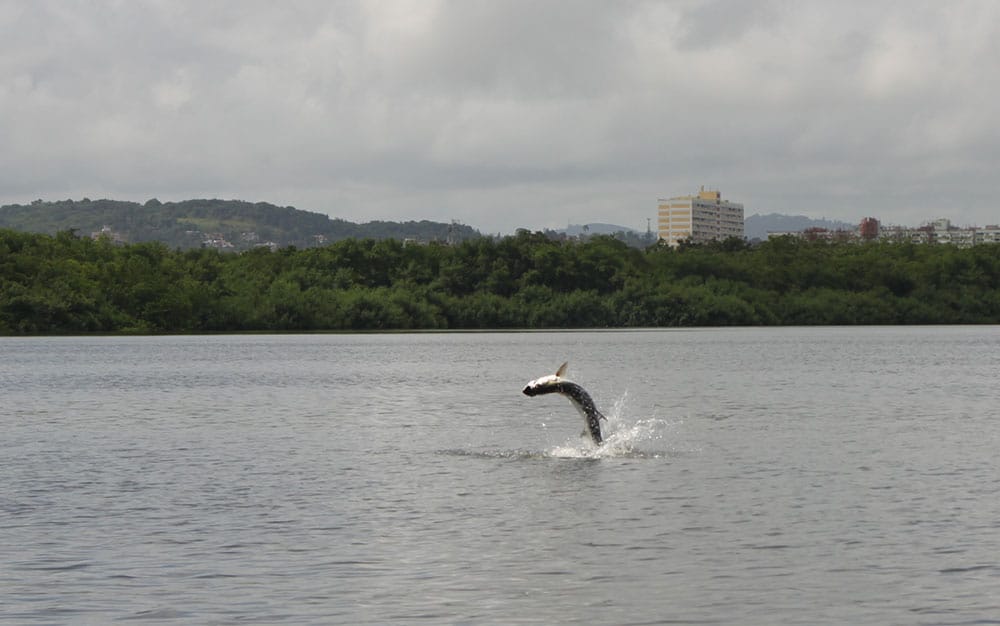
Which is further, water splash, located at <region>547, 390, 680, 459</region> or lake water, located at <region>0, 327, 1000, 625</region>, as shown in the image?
water splash, located at <region>547, 390, 680, 459</region>

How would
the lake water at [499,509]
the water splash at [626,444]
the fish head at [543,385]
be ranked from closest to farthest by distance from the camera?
1. the lake water at [499,509]
2. the fish head at [543,385]
3. the water splash at [626,444]

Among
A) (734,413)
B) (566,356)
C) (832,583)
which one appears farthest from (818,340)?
(832,583)

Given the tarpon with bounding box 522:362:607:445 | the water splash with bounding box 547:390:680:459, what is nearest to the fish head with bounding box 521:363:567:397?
the tarpon with bounding box 522:362:607:445

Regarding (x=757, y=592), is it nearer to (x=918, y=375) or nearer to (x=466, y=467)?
(x=466, y=467)

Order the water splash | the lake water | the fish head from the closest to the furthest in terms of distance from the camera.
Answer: the lake water
the fish head
the water splash

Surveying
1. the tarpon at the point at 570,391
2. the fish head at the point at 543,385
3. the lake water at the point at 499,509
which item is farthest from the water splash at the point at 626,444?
the fish head at the point at 543,385

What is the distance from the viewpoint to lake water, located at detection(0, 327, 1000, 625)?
20938 millimetres

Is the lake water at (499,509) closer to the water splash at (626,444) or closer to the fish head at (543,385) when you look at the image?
the water splash at (626,444)

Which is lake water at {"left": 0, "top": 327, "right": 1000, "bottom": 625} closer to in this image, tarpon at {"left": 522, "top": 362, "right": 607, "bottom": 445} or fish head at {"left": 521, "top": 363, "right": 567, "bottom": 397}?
tarpon at {"left": 522, "top": 362, "right": 607, "bottom": 445}

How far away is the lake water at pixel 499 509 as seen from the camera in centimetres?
2094

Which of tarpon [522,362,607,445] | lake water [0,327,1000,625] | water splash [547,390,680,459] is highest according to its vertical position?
tarpon [522,362,607,445]

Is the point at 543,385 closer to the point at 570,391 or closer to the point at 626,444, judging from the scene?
the point at 570,391

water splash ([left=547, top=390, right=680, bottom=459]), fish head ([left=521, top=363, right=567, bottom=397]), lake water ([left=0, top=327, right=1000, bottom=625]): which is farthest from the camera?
water splash ([left=547, top=390, right=680, bottom=459])

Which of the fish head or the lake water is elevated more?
the fish head
